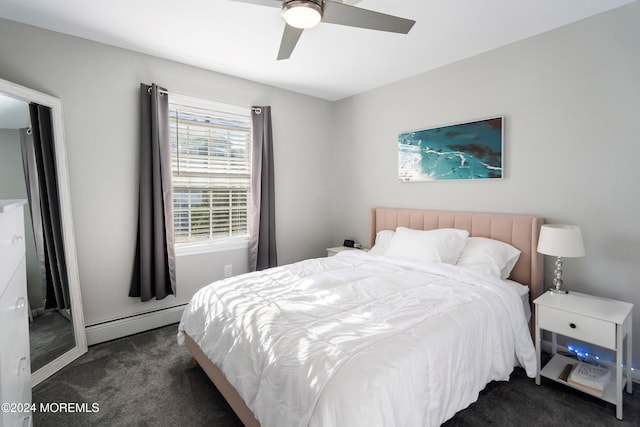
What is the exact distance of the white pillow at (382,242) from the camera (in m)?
3.18

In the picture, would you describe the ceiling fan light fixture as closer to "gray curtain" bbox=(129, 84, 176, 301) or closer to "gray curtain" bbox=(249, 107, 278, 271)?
"gray curtain" bbox=(129, 84, 176, 301)

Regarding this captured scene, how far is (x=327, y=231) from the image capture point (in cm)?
435

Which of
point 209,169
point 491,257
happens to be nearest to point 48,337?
point 209,169

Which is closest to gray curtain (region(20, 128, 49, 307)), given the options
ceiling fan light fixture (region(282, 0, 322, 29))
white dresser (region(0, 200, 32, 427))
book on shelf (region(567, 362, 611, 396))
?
white dresser (region(0, 200, 32, 427))

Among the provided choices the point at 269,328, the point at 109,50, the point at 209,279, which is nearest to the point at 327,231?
the point at 209,279

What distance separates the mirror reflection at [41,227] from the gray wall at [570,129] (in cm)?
337

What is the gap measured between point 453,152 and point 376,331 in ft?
7.18

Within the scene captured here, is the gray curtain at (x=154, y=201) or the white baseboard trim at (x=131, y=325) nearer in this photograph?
the white baseboard trim at (x=131, y=325)

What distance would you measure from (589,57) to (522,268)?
5.44 ft

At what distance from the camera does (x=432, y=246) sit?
2658 millimetres

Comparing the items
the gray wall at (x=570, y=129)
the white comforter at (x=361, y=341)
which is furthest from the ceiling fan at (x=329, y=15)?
the white comforter at (x=361, y=341)

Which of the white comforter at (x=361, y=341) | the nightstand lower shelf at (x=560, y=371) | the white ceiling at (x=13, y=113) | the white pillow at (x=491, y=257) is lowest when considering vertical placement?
the nightstand lower shelf at (x=560, y=371)

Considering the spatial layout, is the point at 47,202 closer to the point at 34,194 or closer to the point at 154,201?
the point at 34,194

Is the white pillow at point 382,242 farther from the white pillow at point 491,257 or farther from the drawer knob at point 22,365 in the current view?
the drawer knob at point 22,365
